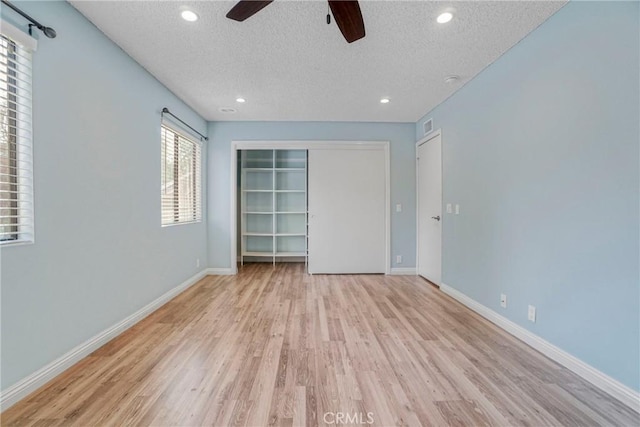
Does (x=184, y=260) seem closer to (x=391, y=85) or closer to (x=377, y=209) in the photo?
(x=377, y=209)

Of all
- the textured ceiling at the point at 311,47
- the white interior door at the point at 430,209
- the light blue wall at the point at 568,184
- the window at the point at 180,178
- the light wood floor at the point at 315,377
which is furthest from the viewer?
the white interior door at the point at 430,209

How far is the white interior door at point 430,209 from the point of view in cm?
368

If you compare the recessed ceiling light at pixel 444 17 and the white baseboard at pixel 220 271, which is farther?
the white baseboard at pixel 220 271

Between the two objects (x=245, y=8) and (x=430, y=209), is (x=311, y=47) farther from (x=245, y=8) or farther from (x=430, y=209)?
(x=430, y=209)

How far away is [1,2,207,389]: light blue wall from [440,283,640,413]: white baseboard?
3.35 m

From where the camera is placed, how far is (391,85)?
3025mm

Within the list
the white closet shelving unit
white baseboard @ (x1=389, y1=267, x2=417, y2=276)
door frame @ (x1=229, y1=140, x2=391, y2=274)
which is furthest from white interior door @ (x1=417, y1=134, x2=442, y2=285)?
the white closet shelving unit

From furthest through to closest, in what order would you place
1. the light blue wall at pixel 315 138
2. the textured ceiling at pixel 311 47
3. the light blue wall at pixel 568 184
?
the light blue wall at pixel 315 138 < the textured ceiling at pixel 311 47 < the light blue wall at pixel 568 184

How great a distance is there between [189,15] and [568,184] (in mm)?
2887

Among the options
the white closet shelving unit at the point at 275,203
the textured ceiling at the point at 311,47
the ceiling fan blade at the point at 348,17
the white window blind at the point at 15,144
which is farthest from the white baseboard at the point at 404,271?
the white window blind at the point at 15,144

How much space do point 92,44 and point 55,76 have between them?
497 mm

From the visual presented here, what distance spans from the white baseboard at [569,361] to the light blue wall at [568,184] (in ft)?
0.13

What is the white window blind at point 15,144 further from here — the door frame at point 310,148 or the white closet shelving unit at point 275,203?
the white closet shelving unit at point 275,203

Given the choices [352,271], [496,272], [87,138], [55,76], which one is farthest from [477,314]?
[55,76]
